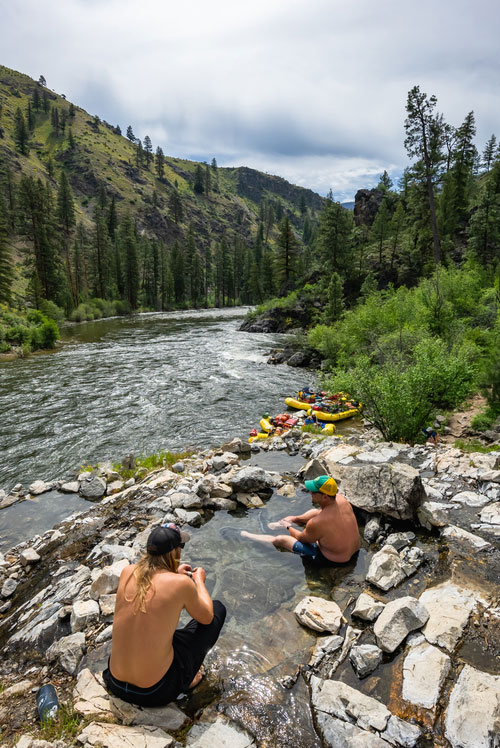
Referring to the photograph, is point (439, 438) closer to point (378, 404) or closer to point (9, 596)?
point (378, 404)

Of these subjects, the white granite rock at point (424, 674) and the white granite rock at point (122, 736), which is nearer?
the white granite rock at point (122, 736)

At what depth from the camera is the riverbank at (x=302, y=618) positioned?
3.00 m

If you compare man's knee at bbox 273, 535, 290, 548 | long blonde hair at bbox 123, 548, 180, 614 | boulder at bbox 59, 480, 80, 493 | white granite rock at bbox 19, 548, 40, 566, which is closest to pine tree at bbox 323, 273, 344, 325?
boulder at bbox 59, 480, 80, 493

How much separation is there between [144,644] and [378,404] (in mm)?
8334

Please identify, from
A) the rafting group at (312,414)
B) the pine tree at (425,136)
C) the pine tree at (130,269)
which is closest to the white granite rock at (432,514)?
the rafting group at (312,414)

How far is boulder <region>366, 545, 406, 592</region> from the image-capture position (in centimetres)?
461

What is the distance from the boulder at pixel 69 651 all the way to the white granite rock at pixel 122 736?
3.25 feet

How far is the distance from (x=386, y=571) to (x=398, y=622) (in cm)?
101

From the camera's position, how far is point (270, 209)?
6329 inches

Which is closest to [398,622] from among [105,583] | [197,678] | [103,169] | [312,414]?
[197,678]

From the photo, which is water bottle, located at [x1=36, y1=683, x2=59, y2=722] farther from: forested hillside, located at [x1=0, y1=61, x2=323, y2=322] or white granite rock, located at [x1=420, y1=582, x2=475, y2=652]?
forested hillside, located at [x1=0, y1=61, x2=323, y2=322]

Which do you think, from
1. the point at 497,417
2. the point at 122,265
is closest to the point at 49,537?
the point at 497,417

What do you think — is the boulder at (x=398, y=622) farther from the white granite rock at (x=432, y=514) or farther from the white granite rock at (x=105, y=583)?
the white granite rock at (x=105, y=583)

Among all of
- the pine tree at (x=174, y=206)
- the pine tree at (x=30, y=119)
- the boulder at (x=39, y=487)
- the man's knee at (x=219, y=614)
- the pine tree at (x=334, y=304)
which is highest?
the pine tree at (x=30, y=119)
